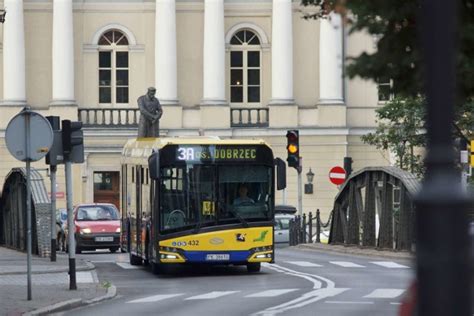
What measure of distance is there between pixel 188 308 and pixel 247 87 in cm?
5667

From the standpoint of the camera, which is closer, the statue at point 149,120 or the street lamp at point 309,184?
the statue at point 149,120

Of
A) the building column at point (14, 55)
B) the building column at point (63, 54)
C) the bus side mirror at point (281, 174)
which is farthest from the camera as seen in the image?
the building column at point (63, 54)

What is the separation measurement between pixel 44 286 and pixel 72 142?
2.32 meters

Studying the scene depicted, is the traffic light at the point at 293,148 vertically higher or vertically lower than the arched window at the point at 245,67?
lower

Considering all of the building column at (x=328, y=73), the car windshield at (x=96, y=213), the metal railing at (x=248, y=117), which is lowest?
the car windshield at (x=96, y=213)

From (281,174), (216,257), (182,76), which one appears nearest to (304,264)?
(281,174)

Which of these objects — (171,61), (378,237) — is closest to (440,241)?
(378,237)

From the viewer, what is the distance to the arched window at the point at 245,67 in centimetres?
7706

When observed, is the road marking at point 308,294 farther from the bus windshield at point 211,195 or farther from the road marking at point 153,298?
the road marking at point 153,298

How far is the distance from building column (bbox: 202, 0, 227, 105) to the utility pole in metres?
70.5

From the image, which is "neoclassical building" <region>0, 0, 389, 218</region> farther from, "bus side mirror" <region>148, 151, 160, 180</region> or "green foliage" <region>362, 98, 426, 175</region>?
"bus side mirror" <region>148, 151, 160, 180</region>

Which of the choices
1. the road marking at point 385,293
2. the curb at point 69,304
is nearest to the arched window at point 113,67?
the road marking at point 385,293

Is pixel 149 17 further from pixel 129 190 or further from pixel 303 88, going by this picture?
pixel 129 190

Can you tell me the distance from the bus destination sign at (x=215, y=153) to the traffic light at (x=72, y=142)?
3.84m
